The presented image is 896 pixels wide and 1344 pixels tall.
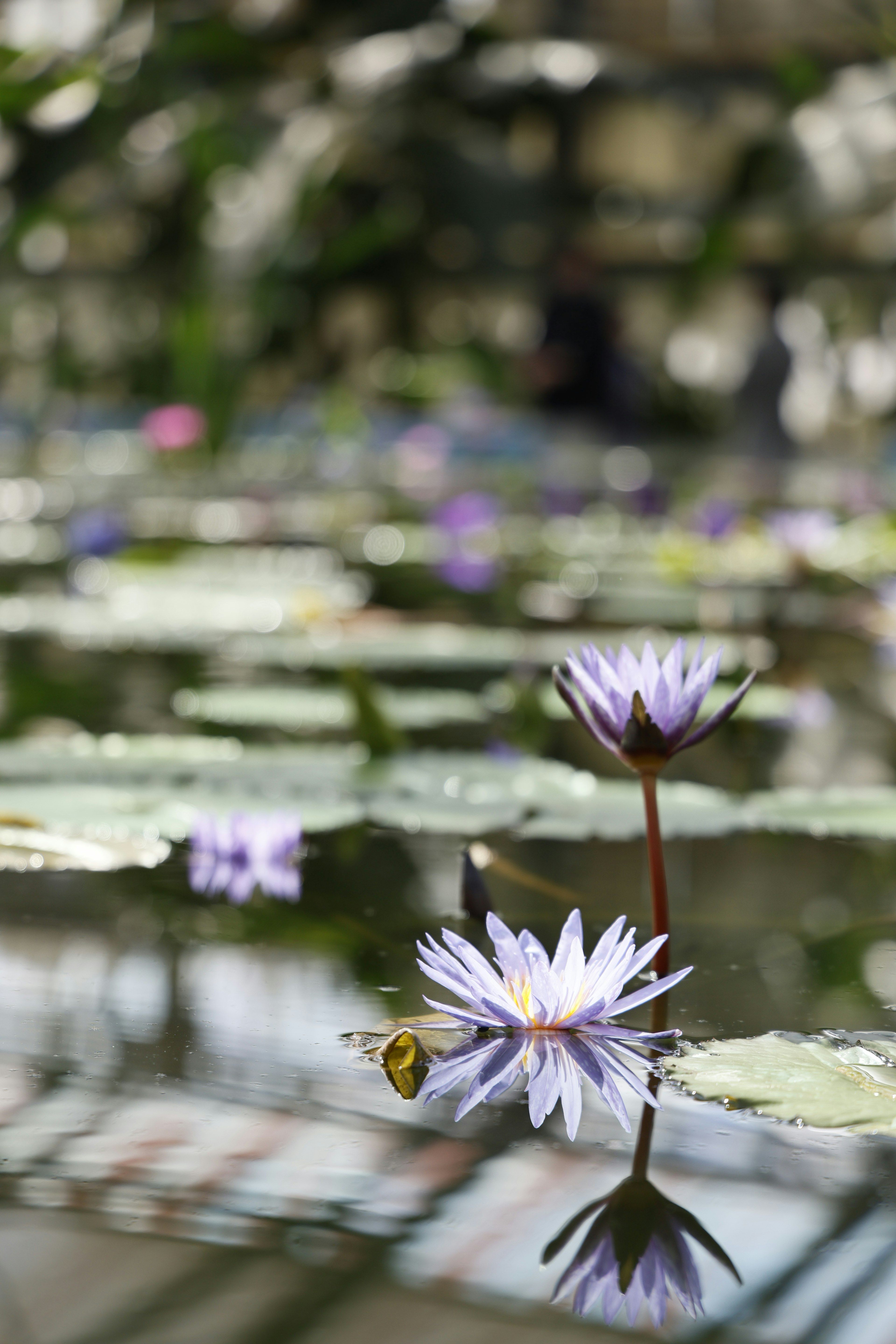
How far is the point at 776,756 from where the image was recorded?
1.12 meters

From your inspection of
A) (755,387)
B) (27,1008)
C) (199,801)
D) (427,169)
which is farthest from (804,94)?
(27,1008)

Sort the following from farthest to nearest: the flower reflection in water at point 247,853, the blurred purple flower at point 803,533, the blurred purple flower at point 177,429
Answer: the blurred purple flower at point 177,429 → the blurred purple flower at point 803,533 → the flower reflection in water at point 247,853

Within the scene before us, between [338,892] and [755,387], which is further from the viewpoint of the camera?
[755,387]

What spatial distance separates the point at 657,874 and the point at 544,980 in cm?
8

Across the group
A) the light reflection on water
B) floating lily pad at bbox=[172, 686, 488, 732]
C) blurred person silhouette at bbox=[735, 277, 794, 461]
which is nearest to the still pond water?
the light reflection on water

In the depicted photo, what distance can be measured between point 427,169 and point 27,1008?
2.76 metres

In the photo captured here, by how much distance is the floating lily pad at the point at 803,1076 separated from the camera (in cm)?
47

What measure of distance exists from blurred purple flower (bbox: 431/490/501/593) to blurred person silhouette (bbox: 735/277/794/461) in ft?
10.4

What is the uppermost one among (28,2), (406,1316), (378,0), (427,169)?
(28,2)

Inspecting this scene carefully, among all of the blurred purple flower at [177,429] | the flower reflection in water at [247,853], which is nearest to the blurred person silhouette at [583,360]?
the blurred purple flower at [177,429]

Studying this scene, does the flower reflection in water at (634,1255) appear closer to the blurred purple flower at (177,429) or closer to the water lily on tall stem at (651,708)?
the water lily on tall stem at (651,708)

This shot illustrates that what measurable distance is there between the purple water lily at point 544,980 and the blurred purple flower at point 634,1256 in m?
0.08

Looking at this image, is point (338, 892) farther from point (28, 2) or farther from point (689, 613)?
point (28, 2)

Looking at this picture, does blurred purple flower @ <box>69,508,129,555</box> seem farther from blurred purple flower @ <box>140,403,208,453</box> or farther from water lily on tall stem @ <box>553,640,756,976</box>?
water lily on tall stem @ <box>553,640,756,976</box>
